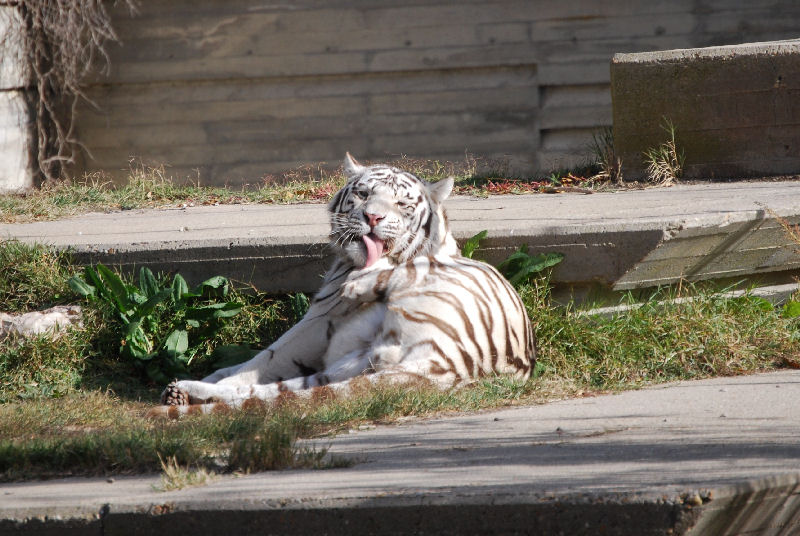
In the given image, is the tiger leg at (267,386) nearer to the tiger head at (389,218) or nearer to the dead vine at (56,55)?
the tiger head at (389,218)

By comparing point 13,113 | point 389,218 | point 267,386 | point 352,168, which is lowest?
point 267,386

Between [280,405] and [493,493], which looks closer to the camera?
[493,493]

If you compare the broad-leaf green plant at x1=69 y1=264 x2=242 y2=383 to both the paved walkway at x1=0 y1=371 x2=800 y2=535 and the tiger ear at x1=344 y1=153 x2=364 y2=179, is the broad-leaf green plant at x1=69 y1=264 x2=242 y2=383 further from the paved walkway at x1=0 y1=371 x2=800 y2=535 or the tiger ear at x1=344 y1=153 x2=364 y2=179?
the paved walkway at x1=0 y1=371 x2=800 y2=535

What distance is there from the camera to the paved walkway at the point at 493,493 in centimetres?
246

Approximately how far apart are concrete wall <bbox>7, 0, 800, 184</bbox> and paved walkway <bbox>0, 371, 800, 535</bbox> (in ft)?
25.8

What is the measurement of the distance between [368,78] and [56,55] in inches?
134

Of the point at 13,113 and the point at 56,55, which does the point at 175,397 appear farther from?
the point at 56,55

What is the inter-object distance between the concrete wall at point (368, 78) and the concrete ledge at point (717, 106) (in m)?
2.96

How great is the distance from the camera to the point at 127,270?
19.0 ft

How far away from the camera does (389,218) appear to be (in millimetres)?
4961

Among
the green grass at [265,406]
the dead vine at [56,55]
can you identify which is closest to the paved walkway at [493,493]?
the green grass at [265,406]

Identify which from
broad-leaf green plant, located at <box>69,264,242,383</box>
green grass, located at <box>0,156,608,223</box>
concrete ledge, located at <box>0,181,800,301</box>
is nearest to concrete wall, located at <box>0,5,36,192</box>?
green grass, located at <box>0,156,608,223</box>

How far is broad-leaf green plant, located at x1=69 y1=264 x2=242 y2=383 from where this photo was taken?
5535mm

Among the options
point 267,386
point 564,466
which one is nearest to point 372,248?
point 267,386
